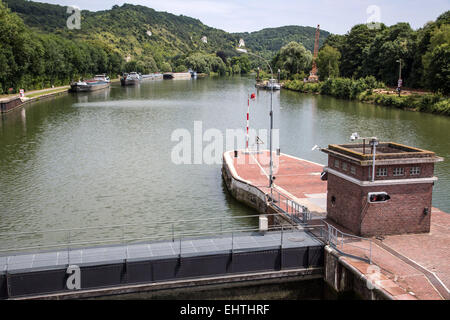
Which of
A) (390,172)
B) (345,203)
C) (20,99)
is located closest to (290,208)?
(345,203)

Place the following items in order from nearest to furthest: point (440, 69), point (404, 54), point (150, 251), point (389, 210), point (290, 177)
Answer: point (150, 251) < point (389, 210) < point (290, 177) < point (440, 69) < point (404, 54)

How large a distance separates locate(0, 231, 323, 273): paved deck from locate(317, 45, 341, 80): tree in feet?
356

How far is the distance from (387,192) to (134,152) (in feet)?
88.7

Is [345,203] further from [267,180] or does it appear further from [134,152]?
[134,152]

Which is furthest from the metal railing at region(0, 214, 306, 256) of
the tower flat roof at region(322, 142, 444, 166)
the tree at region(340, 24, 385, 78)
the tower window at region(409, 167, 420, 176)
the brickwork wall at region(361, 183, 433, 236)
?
the tree at region(340, 24, 385, 78)

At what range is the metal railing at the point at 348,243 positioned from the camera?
17125mm

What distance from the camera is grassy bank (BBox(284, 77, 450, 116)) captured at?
72.6m

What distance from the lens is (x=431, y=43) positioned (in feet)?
277

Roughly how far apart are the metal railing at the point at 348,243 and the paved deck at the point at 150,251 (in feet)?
1.51

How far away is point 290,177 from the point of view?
94.1ft

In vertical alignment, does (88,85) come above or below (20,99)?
above

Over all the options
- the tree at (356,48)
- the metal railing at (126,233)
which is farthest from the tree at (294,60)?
the metal railing at (126,233)

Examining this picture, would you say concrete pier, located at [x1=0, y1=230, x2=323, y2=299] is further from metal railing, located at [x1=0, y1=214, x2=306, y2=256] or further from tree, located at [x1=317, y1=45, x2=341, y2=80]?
tree, located at [x1=317, y1=45, x2=341, y2=80]

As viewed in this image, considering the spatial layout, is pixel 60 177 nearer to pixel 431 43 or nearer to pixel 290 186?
pixel 290 186
